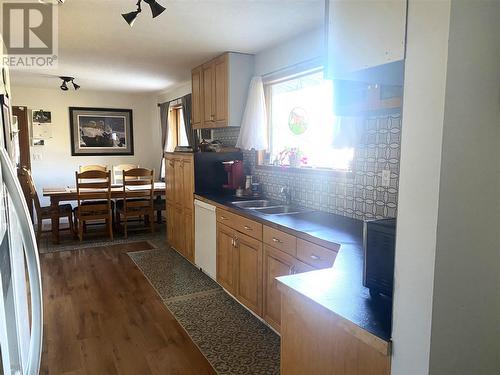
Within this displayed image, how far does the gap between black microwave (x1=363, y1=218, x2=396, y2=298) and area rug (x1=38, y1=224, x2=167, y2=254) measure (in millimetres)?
3958

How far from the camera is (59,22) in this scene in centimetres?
280

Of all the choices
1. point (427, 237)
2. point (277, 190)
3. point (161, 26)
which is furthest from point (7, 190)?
point (277, 190)

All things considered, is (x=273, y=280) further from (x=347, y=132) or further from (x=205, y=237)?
(x=205, y=237)

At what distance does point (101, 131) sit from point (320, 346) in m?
6.53

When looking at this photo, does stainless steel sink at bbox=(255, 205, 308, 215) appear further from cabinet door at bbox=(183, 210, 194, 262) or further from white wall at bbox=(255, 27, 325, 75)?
white wall at bbox=(255, 27, 325, 75)

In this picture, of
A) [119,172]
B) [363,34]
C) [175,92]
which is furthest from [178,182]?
[363,34]

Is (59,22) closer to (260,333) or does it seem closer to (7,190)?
(7,190)

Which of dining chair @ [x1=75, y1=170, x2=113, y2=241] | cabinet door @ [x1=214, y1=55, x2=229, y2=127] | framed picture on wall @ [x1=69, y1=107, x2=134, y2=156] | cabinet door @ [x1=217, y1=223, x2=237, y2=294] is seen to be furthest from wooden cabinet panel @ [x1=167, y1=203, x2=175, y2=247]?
framed picture on wall @ [x1=69, y1=107, x2=134, y2=156]

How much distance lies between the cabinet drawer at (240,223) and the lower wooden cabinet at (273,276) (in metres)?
0.15

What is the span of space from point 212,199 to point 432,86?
274 centimetres

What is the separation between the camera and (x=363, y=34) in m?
1.04

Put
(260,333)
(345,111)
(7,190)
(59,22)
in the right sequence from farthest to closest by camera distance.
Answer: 1. (59,22)
2. (260,333)
3. (345,111)
4. (7,190)

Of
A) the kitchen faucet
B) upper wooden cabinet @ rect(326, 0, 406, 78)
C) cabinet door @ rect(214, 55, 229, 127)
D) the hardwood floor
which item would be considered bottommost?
the hardwood floor
